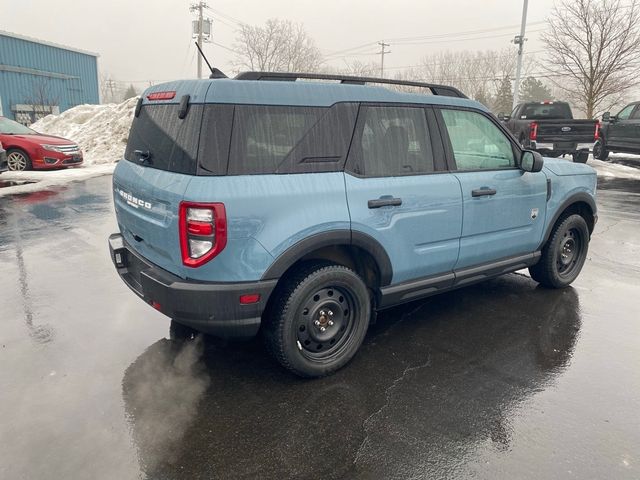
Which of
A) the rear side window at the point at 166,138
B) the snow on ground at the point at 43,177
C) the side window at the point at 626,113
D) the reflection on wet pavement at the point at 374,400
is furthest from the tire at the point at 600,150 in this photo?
the rear side window at the point at 166,138

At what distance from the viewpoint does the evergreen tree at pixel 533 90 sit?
65.9 metres

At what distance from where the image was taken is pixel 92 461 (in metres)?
2.47

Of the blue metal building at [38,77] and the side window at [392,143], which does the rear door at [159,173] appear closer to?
the side window at [392,143]

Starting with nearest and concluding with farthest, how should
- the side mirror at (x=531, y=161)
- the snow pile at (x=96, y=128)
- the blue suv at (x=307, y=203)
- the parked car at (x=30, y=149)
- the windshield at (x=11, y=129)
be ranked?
the blue suv at (x=307, y=203)
the side mirror at (x=531, y=161)
the parked car at (x=30, y=149)
the windshield at (x=11, y=129)
the snow pile at (x=96, y=128)

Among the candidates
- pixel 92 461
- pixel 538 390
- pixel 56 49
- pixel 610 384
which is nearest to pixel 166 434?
pixel 92 461

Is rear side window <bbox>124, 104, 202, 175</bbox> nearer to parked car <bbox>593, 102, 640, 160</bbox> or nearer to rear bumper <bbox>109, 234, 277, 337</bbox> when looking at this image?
rear bumper <bbox>109, 234, 277, 337</bbox>

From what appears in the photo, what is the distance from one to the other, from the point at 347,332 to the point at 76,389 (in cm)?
184

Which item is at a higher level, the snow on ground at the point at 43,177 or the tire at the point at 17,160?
the tire at the point at 17,160

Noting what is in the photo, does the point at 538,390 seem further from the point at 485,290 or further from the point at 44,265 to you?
the point at 44,265

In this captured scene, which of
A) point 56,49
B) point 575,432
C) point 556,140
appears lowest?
point 575,432

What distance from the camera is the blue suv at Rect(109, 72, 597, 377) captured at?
2.83 meters

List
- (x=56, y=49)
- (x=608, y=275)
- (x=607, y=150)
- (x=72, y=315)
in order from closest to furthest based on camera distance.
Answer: (x=72, y=315), (x=608, y=275), (x=607, y=150), (x=56, y=49)

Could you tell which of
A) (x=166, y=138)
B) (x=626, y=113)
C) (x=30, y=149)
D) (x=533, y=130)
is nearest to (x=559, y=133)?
(x=533, y=130)

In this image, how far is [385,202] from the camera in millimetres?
3332
